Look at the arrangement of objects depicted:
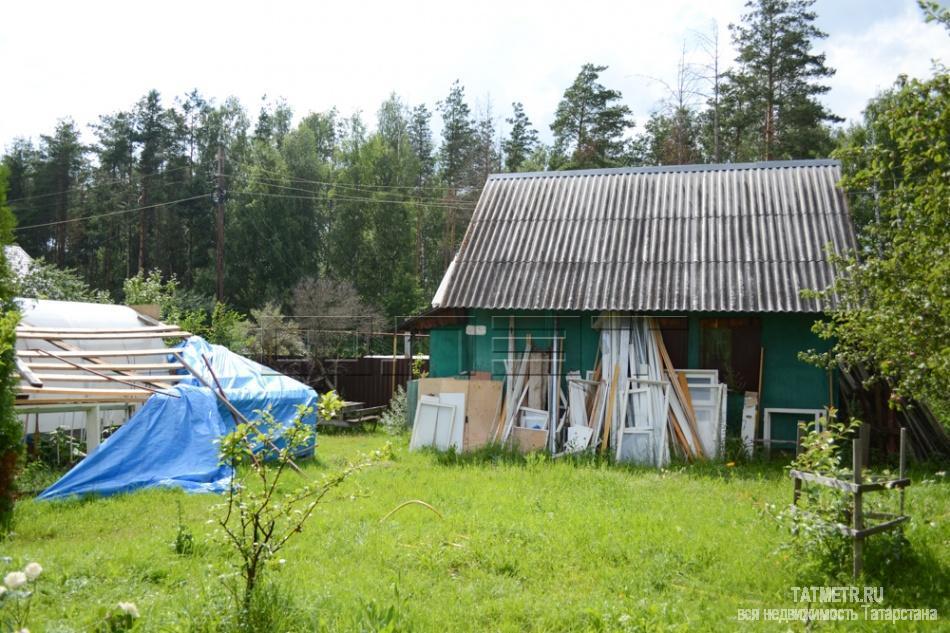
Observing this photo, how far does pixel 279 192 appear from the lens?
3469 cm

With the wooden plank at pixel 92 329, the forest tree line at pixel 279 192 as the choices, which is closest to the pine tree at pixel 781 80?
the forest tree line at pixel 279 192

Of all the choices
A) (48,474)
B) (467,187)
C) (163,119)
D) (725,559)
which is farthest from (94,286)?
(725,559)

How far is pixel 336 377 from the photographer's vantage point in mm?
17938

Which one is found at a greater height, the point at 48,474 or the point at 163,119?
the point at 163,119

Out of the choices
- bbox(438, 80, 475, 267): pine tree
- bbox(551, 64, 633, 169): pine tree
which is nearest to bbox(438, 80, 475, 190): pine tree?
bbox(438, 80, 475, 267): pine tree

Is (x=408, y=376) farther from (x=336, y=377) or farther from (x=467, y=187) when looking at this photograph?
(x=467, y=187)

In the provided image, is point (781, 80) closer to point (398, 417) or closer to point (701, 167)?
point (701, 167)

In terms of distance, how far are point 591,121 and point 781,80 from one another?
7.65 m

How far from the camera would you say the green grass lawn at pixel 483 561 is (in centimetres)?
459

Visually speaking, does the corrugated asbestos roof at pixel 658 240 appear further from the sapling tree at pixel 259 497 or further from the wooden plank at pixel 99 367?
the sapling tree at pixel 259 497

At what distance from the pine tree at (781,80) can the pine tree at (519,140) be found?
13.2 m

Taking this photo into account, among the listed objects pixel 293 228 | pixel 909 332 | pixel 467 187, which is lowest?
pixel 909 332

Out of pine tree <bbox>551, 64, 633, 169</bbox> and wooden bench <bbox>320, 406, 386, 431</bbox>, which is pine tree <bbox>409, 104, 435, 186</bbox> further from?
wooden bench <bbox>320, 406, 386, 431</bbox>

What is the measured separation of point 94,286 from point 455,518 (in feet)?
117
